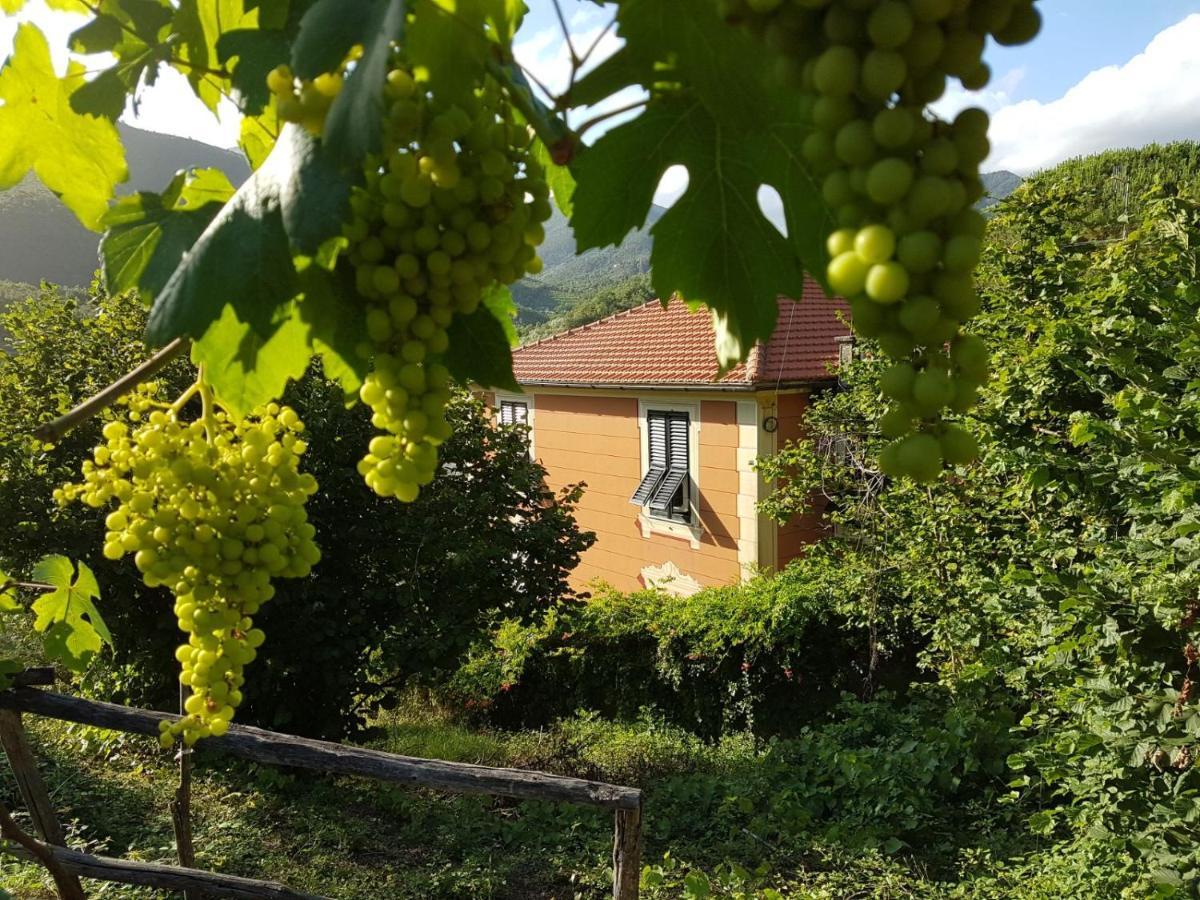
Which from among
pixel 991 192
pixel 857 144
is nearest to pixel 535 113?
pixel 857 144

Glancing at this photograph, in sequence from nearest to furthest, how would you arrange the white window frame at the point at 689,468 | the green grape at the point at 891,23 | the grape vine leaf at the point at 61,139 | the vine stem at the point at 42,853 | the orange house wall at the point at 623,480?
1. the green grape at the point at 891,23
2. the grape vine leaf at the point at 61,139
3. the vine stem at the point at 42,853
4. the orange house wall at the point at 623,480
5. the white window frame at the point at 689,468

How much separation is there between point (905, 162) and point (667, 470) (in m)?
10.9

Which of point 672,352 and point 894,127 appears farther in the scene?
point 672,352

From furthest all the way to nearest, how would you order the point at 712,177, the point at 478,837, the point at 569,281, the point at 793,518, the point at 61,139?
the point at 569,281, the point at 793,518, the point at 478,837, the point at 61,139, the point at 712,177

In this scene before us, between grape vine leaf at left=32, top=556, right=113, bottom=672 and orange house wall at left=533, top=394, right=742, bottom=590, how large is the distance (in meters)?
8.39

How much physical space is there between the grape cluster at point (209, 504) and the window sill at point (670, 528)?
398 inches

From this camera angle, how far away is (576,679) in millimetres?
9094

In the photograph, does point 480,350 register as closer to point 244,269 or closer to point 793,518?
point 244,269

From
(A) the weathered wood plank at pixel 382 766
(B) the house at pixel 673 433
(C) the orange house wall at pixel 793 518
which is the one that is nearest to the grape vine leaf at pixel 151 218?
(A) the weathered wood plank at pixel 382 766

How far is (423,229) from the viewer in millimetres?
656

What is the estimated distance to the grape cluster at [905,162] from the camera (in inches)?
16.7

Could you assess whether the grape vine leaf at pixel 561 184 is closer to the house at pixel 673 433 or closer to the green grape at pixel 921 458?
the green grape at pixel 921 458

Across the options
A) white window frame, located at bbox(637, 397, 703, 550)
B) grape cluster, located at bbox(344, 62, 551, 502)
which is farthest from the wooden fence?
white window frame, located at bbox(637, 397, 703, 550)

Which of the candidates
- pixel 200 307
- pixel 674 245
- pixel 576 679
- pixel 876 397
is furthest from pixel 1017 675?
pixel 576 679
